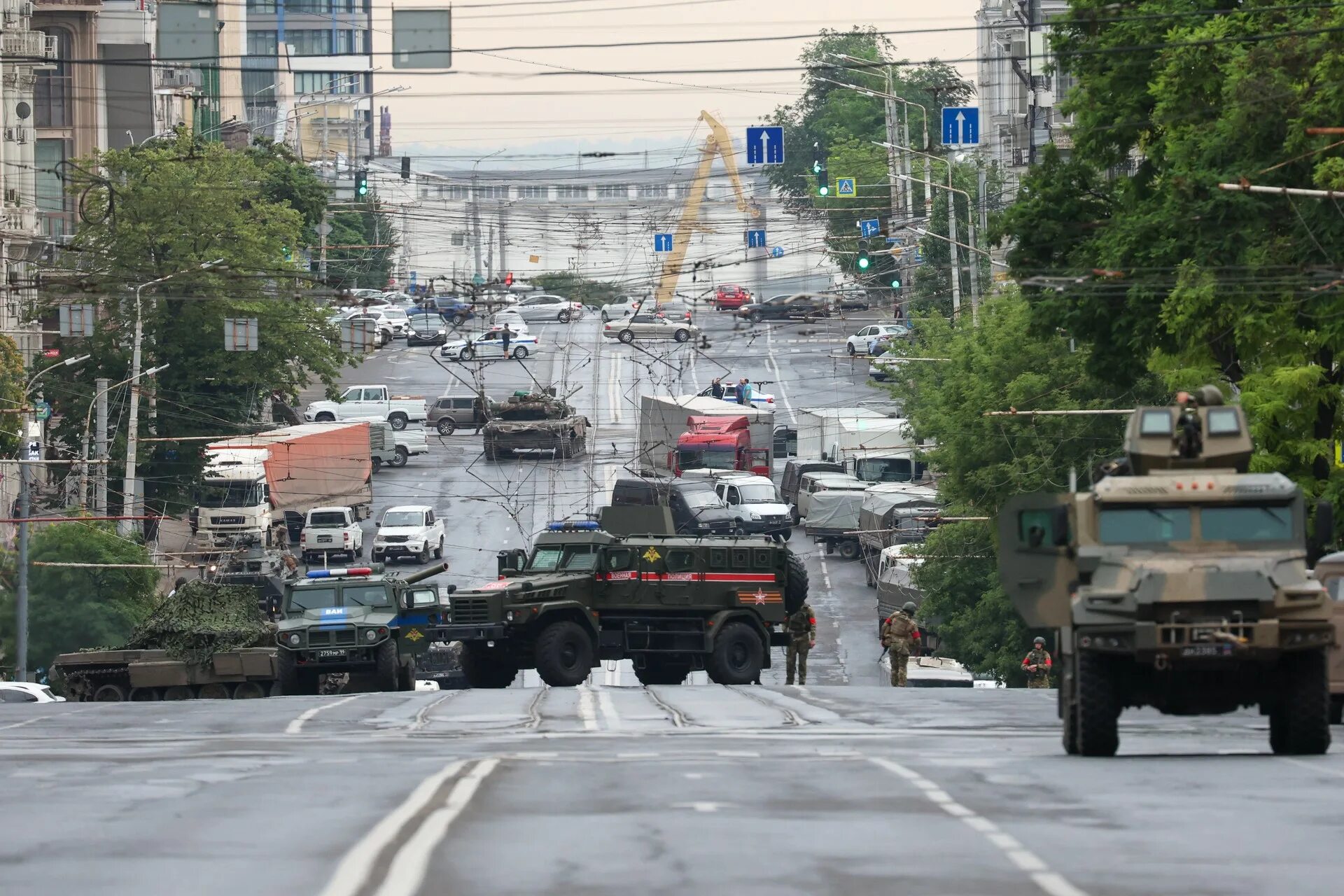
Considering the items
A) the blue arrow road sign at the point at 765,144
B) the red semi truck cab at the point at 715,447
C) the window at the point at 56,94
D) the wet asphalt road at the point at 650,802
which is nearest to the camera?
the wet asphalt road at the point at 650,802

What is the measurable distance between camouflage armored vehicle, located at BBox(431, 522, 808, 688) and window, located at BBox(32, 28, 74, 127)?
56845mm

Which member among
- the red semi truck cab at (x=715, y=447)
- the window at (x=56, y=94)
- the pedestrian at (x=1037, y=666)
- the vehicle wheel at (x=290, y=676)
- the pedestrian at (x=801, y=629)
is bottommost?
the pedestrian at (x=1037, y=666)

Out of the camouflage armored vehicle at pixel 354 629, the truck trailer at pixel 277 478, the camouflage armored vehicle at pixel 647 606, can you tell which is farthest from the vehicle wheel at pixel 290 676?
the truck trailer at pixel 277 478

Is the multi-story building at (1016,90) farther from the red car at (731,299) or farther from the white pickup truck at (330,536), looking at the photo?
the white pickup truck at (330,536)

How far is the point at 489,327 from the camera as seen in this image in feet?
355

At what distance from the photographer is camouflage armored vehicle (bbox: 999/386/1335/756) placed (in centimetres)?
1728

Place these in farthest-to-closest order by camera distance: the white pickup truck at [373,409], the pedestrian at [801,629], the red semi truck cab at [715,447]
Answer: the white pickup truck at [373,409]
the red semi truck cab at [715,447]
the pedestrian at [801,629]

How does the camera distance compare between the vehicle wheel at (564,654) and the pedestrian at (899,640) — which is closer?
the vehicle wheel at (564,654)

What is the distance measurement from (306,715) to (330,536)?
145 feet

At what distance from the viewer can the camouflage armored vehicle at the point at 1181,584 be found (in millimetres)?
17281

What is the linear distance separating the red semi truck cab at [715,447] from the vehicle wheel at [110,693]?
3674 centimetres

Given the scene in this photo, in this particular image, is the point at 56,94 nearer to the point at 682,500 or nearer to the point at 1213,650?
the point at 682,500

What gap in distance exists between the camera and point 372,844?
11734mm

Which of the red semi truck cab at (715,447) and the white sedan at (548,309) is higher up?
the white sedan at (548,309)
